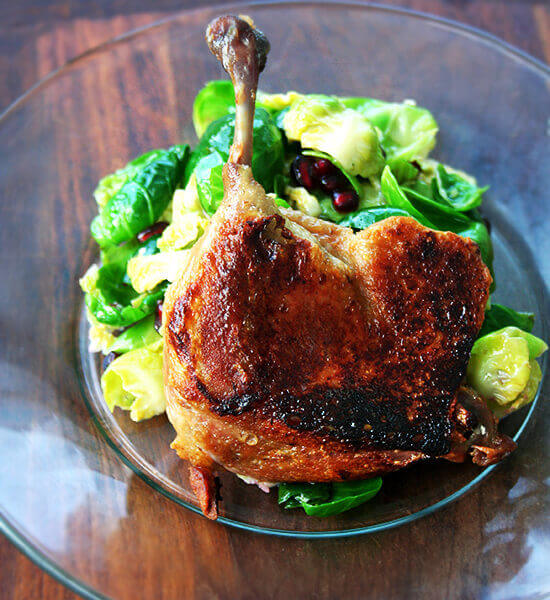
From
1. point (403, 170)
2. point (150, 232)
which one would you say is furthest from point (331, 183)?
point (150, 232)

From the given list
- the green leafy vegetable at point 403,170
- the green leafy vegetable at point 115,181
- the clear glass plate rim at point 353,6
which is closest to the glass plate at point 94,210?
the clear glass plate rim at point 353,6

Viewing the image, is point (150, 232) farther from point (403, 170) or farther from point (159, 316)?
point (403, 170)

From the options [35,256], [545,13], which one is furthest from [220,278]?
[545,13]

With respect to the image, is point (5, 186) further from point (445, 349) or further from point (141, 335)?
point (445, 349)

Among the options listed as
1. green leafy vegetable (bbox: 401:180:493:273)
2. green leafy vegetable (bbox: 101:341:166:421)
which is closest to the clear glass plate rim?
green leafy vegetable (bbox: 401:180:493:273)

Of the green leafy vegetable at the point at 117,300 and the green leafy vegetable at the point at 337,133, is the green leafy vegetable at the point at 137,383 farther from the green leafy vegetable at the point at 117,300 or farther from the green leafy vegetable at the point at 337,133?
the green leafy vegetable at the point at 337,133

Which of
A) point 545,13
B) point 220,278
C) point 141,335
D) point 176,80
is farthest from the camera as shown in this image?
point 545,13
